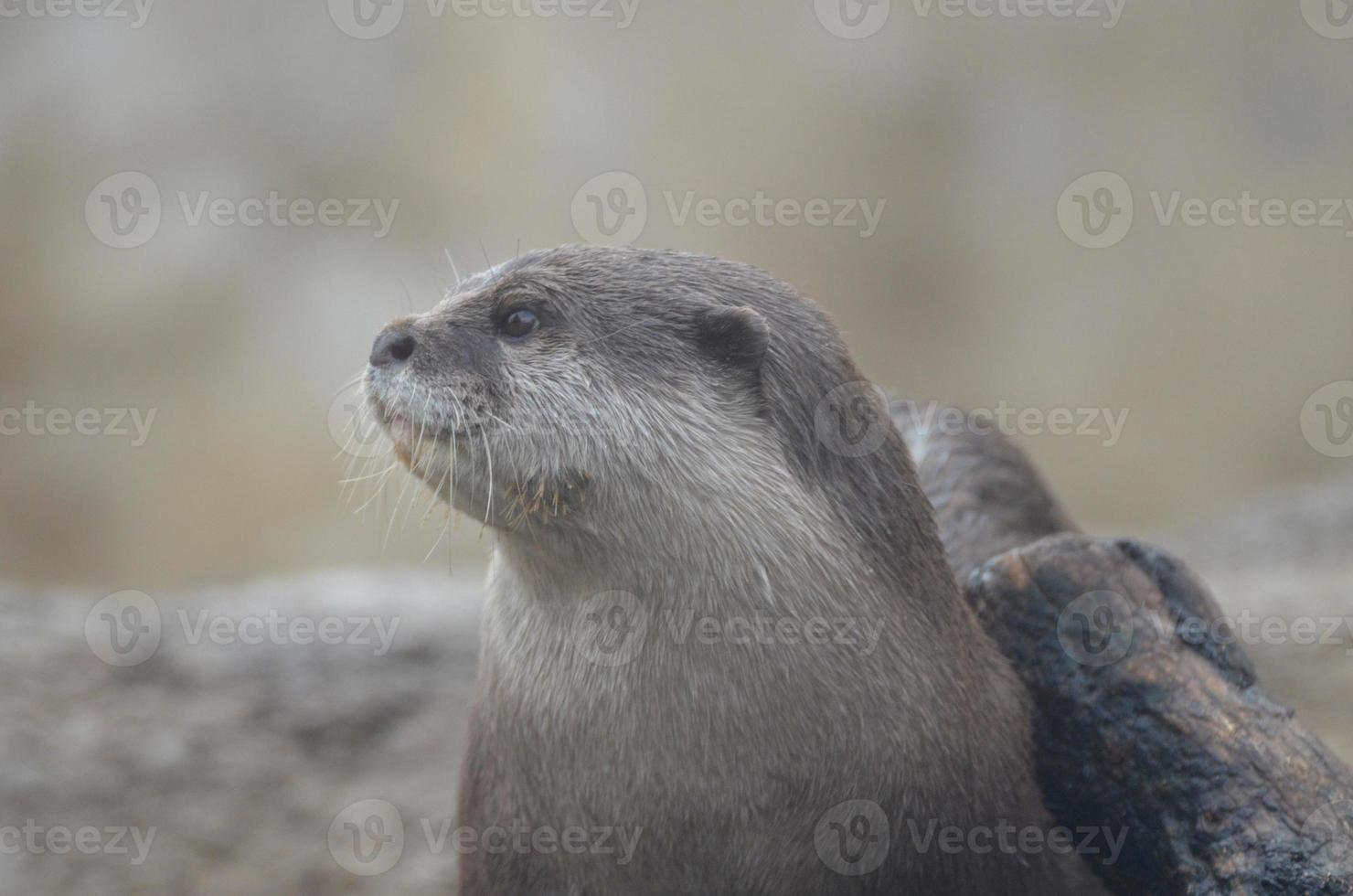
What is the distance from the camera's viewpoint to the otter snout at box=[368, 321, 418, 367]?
309 cm

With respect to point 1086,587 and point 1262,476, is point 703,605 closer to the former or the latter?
point 1086,587

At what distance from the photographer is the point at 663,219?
12.1 metres

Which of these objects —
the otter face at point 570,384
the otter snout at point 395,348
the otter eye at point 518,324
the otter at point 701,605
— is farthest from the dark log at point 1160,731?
the otter snout at point 395,348

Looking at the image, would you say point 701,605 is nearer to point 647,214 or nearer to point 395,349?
point 395,349

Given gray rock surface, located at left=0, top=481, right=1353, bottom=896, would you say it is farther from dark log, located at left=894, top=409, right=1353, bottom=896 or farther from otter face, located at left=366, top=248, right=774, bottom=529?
otter face, located at left=366, top=248, right=774, bottom=529

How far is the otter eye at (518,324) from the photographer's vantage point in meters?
3.23

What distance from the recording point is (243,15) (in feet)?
38.6

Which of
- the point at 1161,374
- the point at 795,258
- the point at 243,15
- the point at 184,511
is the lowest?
the point at 184,511

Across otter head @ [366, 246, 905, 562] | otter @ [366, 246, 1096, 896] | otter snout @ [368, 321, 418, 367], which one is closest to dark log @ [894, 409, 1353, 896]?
otter @ [366, 246, 1096, 896]

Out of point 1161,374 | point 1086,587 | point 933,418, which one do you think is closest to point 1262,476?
point 1161,374

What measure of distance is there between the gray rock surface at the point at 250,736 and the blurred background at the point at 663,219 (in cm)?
575

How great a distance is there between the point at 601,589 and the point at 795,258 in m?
9.54

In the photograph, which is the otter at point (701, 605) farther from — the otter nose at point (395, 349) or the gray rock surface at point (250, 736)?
the gray rock surface at point (250, 736)

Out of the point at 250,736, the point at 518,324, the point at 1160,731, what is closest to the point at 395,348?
the point at 518,324
